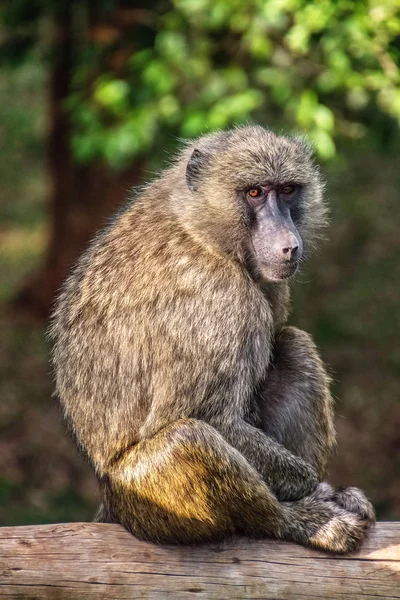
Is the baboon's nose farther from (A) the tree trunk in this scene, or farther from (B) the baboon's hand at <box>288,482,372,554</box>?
(A) the tree trunk

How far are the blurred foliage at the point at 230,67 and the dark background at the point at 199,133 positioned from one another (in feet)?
0.06

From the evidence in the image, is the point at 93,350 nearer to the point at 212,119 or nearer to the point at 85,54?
the point at 212,119

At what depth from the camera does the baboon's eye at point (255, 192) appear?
5156mm

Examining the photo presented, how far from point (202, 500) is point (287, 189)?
5.52 feet

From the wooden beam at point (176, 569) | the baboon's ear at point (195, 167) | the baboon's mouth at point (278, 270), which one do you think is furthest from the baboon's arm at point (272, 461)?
the baboon's ear at point (195, 167)

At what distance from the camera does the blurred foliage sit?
22.1ft

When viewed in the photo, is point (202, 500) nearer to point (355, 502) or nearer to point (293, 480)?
point (293, 480)

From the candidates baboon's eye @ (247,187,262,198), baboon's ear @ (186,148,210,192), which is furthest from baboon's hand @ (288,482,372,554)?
baboon's ear @ (186,148,210,192)

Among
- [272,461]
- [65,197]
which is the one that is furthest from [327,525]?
[65,197]

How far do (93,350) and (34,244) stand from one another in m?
10.9

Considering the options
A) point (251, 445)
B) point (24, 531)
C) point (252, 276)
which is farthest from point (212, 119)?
point (24, 531)

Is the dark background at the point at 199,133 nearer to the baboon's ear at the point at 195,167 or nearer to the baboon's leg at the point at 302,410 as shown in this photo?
the baboon's ear at the point at 195,167

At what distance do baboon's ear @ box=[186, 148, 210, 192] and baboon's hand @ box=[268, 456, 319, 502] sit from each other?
153 centimetres

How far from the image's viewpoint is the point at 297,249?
16.3 feet
